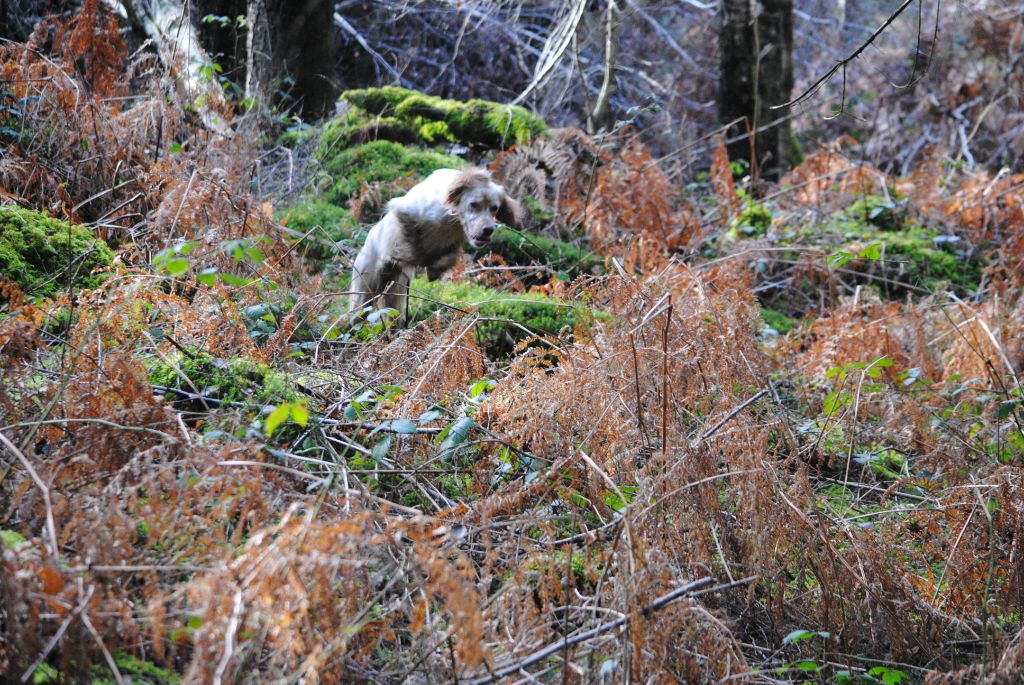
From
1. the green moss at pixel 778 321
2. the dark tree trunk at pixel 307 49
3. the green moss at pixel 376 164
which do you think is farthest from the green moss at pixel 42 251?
the dark tree trunk at pixel 307 49

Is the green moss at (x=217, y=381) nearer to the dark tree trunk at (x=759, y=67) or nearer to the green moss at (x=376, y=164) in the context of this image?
the green moss at (x=376, y=164)

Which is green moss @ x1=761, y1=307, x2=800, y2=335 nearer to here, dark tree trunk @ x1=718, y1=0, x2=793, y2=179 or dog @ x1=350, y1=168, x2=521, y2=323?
dog @ x1=350, y1=168, x2=521, y2=323

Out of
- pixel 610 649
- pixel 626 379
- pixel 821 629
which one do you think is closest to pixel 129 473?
pixel 610 649

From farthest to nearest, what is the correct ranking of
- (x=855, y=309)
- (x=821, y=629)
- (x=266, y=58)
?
1. (x=266, y=58)
2. (x=855, y=309)
3. (x=821, y=629)

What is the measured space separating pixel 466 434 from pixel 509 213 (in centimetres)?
309

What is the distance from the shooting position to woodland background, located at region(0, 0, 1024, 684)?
247 cm

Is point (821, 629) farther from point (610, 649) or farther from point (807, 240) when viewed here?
point (807, 240)

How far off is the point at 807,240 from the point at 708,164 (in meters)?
6.06

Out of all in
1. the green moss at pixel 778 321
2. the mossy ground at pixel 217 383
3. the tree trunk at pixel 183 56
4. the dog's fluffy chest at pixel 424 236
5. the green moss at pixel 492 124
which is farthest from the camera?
the green moss at pixel 492 124

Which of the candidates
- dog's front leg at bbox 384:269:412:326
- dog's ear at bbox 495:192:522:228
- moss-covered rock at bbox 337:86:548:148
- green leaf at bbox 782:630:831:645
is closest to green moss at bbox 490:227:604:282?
dog's ear at bbox 495:192:522:228

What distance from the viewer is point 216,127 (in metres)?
7.50

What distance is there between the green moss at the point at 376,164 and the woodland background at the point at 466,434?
0.04m

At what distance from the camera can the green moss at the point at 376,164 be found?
876cm

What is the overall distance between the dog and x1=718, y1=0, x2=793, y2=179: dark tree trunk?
602cm
